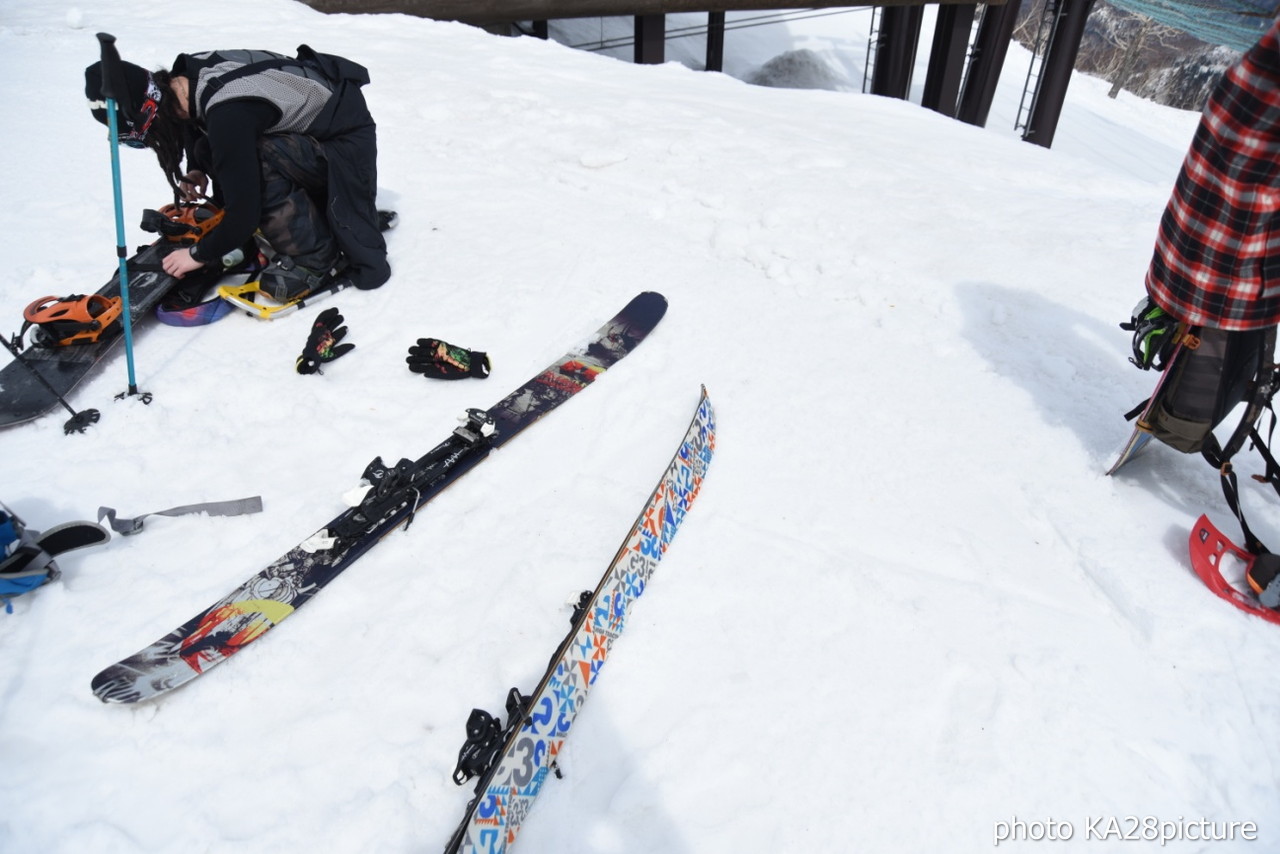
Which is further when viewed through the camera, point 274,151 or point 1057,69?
point 1057,69

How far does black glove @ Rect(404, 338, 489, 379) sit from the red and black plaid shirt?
9.54 feet

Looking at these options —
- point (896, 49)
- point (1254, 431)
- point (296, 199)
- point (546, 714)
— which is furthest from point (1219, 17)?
point (546, 714)

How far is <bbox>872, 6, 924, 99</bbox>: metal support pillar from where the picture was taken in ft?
38.8

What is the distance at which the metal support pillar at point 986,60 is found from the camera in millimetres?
11312

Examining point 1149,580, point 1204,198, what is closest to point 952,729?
point 1149,580

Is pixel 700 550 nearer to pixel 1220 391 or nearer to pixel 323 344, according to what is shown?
pixel 1220 391

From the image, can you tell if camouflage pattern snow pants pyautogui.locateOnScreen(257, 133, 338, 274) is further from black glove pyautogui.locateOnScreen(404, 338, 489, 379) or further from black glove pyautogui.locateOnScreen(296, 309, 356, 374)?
black glove pyautogui.locateOnScreen(404, 338, 489, 379)

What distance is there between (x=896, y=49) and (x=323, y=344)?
12231mm

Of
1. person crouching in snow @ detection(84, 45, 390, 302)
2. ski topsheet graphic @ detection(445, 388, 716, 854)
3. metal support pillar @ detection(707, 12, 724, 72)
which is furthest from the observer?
metal support pillar @ detection(707, 12, 724, 72)

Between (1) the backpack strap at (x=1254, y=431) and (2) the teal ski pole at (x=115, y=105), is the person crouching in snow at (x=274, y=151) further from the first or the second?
(1) the backpack strap at (x=1254, y=431)

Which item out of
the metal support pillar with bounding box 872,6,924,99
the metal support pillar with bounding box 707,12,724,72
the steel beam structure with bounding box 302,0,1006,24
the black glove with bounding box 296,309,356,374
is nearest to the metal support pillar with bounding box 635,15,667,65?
the steel beam structure with bounding box 302,0,1006,24

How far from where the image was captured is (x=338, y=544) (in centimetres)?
263

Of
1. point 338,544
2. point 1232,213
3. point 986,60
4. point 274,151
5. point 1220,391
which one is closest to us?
point 1232,213

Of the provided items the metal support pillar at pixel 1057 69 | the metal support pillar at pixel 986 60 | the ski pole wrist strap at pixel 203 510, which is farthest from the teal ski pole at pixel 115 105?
A: the metal support pillar at pixel 1057 69
